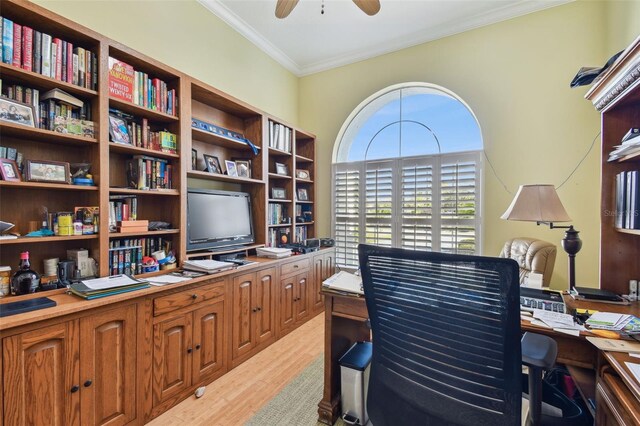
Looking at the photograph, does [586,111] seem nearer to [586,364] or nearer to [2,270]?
[586,364]

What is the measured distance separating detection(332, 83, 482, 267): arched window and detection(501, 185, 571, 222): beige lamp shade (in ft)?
4.13

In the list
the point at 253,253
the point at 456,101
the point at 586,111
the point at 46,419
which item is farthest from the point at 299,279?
the point at 586,111

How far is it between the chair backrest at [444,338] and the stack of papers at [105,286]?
1.35 metres

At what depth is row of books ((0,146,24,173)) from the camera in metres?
1.47

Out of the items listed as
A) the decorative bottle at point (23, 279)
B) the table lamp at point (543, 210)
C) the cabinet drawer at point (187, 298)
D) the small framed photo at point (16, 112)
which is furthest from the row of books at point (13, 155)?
the table lamp at point (543, 210)

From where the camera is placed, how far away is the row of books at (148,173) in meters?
1.98

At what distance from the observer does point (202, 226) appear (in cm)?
240

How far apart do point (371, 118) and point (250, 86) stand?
63.8 inches

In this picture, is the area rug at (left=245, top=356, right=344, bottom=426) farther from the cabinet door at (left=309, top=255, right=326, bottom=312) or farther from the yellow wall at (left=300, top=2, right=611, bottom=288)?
the yellow wall at (left=300, top=2, right=611, bottom=288)

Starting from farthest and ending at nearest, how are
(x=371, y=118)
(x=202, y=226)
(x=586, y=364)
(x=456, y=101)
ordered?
(x=371, y=118) < (x=456, y=101) < (x=202, y=226) < (x=586, y=364)

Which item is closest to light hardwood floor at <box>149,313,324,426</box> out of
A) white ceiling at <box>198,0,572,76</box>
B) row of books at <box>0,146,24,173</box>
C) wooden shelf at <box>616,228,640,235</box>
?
row of books at <box>0,146,24,173</box>

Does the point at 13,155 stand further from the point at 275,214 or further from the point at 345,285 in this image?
the point at 275,214

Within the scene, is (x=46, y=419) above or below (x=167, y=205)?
below

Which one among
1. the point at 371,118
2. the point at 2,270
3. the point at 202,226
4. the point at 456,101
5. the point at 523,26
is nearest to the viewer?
the point at 2,270
